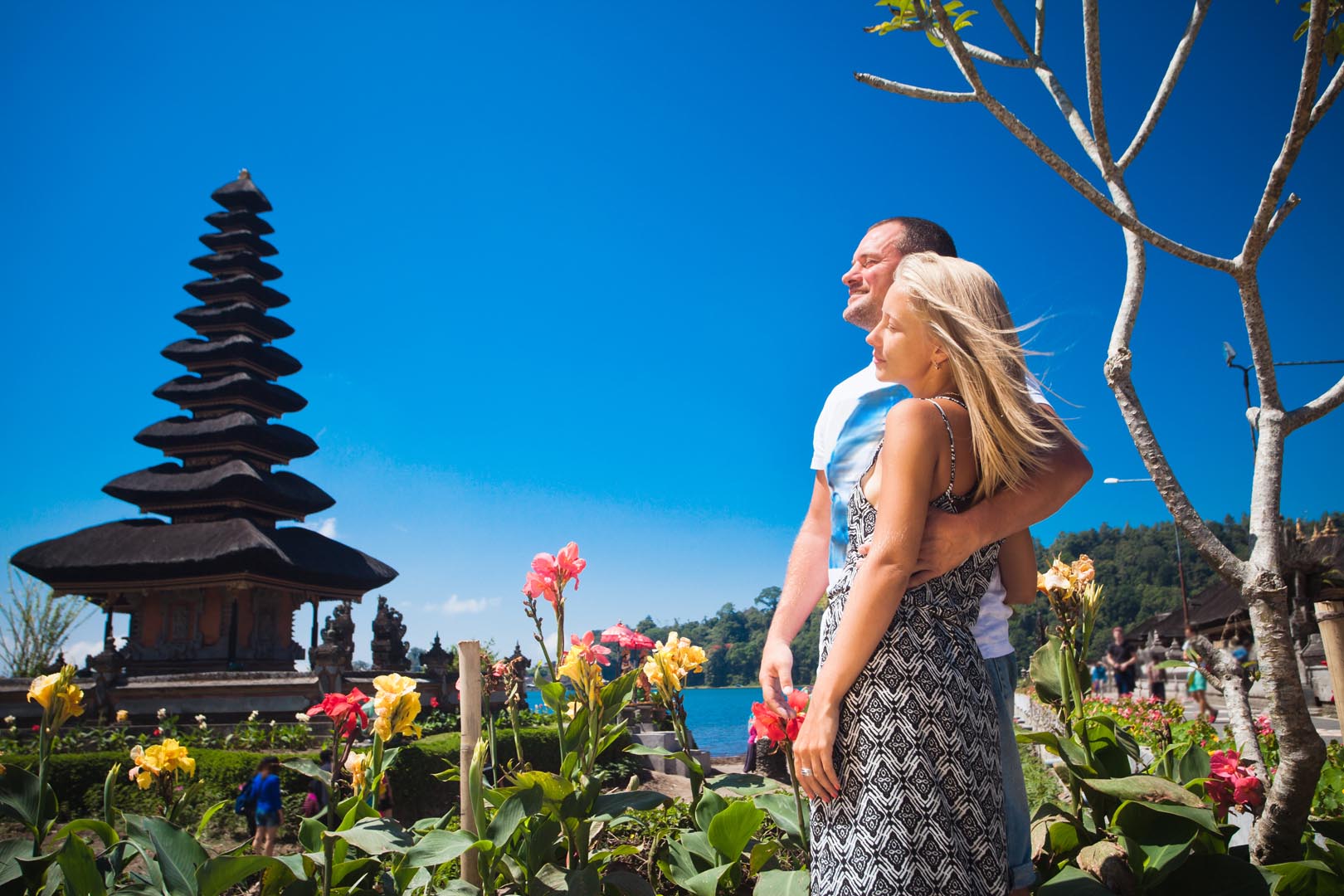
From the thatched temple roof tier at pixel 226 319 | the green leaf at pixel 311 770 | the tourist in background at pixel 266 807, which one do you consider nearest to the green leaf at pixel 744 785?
the green leaf at pixel 311 770

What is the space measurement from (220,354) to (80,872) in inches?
916

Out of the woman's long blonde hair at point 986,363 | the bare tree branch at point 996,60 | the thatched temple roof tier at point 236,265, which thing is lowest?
the woman's long blonde hair at point 986,363

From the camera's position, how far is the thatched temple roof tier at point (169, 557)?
62.1 ft

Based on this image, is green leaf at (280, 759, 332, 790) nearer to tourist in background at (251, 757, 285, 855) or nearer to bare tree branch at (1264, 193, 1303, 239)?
bare tree branch at (1264, 193, 1303, 239)

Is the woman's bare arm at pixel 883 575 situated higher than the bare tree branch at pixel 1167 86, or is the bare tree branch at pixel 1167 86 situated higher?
the bare tree branch at pixel 1167 86

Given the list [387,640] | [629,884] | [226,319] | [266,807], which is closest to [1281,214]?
[629,884]

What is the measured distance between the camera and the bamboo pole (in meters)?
3.00

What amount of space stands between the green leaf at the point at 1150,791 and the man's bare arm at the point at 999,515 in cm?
132

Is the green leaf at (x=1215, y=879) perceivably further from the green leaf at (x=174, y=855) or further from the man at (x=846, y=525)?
the green leaf at (x=174, y=855)

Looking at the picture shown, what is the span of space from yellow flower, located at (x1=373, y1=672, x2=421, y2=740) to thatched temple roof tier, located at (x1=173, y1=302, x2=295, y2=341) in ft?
79.1

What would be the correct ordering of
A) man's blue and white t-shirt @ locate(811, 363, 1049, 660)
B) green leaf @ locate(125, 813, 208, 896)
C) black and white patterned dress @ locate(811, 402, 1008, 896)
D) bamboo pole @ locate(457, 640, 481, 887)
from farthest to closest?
bamboo pole @ locate(457, 640, 481, 887) < green leaf @ locate(125, 813, 208, 896) < man's blue and white t-shirt @ locate(811, 363, 1049, 660) < black and white patterned dress @ locate(811, 402, 1008, 896)

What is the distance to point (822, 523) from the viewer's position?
271 cm

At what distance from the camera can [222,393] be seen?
74.9 ft

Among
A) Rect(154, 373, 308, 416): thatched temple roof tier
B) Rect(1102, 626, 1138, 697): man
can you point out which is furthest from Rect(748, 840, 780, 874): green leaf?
Rect(154, 373, 308, 416): thatched temple roof tier
